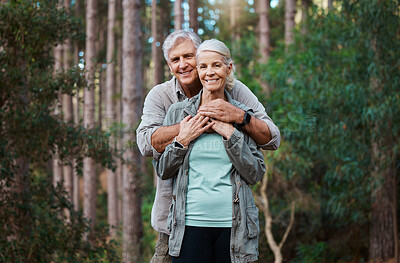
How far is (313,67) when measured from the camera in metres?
9.38

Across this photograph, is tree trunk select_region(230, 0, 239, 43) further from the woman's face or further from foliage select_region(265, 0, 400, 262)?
the woman's face

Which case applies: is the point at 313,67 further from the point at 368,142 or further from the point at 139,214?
the point at 139,214

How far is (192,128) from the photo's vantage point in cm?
238

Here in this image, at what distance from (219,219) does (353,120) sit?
6.61m

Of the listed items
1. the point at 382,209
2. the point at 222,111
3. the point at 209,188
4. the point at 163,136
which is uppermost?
the point at 222,111

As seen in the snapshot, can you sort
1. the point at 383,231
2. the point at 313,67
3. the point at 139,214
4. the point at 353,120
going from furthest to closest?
the point at 139,214 → the point at 383,231 → the point at 313,67 → the point at 353,120

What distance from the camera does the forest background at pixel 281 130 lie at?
618cm

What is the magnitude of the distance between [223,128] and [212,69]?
301mm

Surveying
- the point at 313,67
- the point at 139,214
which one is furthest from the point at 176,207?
the point at 139,214

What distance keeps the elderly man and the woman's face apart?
0.30 ft

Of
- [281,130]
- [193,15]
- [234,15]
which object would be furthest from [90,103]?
[234,15]

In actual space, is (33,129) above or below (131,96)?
below

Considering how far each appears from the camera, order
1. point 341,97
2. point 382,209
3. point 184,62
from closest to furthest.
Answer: point 184,62
point 341,97
point 382,209

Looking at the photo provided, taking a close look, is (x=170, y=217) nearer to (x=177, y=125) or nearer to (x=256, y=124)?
(x=177, y=125)
